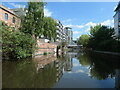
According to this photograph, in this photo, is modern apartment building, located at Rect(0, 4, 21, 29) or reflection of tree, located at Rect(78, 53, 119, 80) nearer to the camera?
reflection of tree, located at Rect(78, 53, 119, 80)

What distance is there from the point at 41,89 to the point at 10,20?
83.9ft

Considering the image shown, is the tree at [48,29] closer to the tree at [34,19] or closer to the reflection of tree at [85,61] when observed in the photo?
the tree at [34,19]

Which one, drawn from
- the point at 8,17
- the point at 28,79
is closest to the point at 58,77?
the point at 28,79

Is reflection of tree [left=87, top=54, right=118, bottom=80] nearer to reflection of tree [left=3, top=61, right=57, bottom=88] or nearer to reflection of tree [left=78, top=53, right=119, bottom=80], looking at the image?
reflection of tree [left=78, top=53, right=119, bottom=80]

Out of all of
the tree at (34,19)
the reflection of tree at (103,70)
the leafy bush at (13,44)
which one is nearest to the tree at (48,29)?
the tree at (34,19)

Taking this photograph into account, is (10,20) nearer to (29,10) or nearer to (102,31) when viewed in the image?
(29,10)

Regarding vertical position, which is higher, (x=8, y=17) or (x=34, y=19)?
(x=8, y=17)

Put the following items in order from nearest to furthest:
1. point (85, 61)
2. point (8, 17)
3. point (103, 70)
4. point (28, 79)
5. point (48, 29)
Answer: point (28, 79)
point (103, 70)
point (85, 61)
point (8, 17)
point (48, 29)

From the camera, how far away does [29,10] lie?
82.8ft

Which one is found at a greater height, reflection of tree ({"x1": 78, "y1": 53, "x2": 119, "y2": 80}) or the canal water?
the canal water

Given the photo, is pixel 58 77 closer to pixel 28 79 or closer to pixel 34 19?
pixel 28 79

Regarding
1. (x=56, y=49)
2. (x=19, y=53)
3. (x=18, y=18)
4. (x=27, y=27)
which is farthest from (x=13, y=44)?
(x=56, y=49)

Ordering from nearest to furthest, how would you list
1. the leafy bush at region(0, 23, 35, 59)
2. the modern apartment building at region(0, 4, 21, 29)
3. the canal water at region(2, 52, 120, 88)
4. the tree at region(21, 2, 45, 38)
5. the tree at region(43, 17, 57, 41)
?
the canal water at region(2, 52, 120, 88) < the leafy bush at region(0, 23, 35, 59) < the tree at region(21, 2, 45, 38) < the modern apartment building at region(0, 4, 21, 29) < the tree at region(43, 17, 57, 41)

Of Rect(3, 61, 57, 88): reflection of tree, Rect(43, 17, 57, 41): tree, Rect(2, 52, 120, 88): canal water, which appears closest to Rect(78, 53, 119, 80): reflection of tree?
Rect(2, 52, 120, 88): canal water
